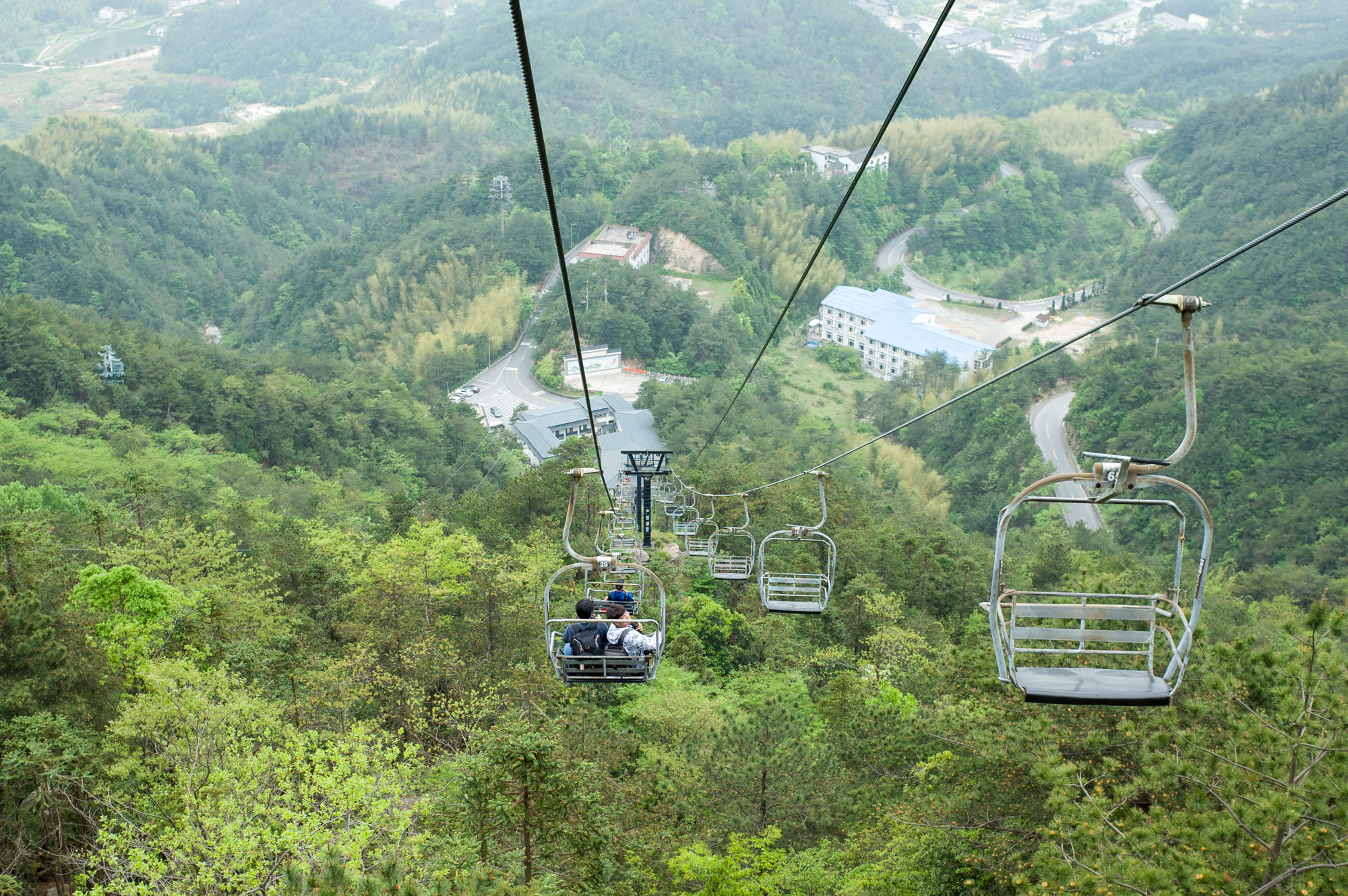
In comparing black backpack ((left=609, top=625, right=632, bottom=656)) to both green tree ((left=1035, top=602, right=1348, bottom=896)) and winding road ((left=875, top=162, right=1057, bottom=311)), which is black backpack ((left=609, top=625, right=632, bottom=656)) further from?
winding road ((left=875, top=162, right=1057, bottom=311))

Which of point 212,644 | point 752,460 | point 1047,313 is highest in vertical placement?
point 212,644

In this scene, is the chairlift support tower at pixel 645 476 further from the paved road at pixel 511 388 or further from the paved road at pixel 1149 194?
the paved road at pixel 1149 194

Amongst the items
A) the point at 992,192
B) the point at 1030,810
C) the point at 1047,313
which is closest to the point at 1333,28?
the point at 992,192

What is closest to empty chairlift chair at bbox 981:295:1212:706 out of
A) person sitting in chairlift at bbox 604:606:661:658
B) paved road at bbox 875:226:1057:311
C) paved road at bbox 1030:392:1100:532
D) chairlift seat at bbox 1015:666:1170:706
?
chairlift seat at bbox 1015:666:1170:706

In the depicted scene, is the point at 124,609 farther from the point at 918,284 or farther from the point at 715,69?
the point at 715,69

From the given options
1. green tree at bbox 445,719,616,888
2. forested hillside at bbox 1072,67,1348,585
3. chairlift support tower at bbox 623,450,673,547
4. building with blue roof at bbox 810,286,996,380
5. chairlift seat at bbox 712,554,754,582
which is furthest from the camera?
building with blue roof at bbox 810,286,996,380

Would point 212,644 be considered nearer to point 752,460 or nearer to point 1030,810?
point 1030,810

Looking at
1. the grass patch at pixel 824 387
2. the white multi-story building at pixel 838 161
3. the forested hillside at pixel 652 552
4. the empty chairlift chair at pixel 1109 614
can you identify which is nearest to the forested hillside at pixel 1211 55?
the forested hillside at pixel 652 552
